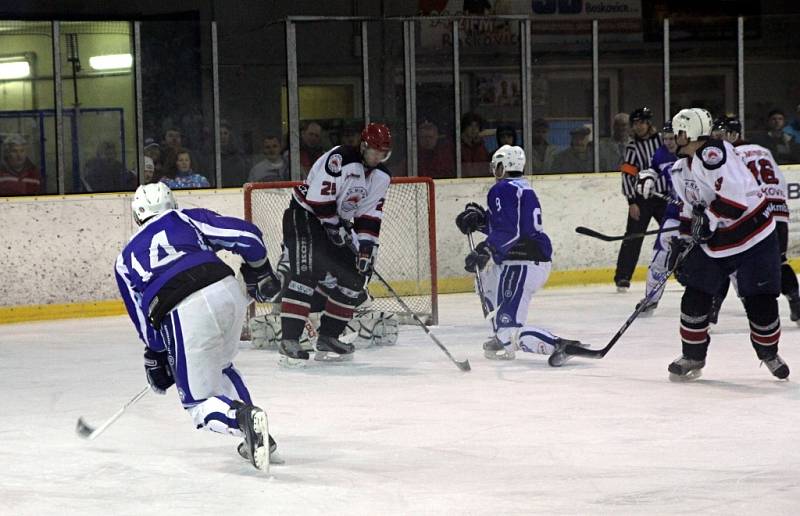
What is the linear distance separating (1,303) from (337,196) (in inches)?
114

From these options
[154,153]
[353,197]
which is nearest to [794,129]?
[154,153]

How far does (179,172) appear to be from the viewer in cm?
895

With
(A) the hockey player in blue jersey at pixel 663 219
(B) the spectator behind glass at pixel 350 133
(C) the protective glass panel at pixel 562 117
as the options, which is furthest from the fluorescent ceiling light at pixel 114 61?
(A) the hockey player in blue jersey at pixel 663 219

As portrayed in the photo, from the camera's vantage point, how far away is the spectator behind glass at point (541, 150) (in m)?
9.78

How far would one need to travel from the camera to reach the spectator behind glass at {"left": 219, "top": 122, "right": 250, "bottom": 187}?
911 cm

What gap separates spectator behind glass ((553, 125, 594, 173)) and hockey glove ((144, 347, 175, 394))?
19.5 feet

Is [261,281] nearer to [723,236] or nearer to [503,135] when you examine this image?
[723,236]

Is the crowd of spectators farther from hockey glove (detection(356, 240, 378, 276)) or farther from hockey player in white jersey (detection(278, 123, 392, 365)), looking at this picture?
hockey glove (detection(356, 240, 378, 276))

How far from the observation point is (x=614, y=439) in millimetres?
4547

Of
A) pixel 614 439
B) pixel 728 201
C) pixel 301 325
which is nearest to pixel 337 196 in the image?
pixel 301 325

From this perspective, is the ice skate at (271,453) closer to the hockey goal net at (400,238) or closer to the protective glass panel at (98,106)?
the hockey goal net at (400,238)

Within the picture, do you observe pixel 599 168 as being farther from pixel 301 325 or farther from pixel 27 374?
pixel 27 374

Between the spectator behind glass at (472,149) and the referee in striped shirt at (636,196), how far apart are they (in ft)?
3.57

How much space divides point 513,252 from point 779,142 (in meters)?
5.08
